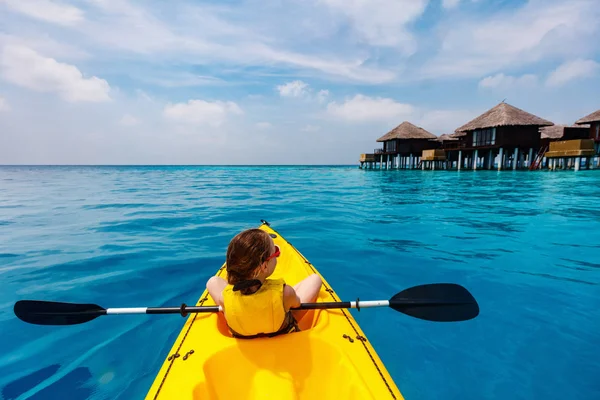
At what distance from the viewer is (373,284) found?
15.8 feet

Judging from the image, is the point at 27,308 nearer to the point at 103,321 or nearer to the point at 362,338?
the point at 103,321

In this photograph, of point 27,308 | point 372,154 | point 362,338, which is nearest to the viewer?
point 362,338

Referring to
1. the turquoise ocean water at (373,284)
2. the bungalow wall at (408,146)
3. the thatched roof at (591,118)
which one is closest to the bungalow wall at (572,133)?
the thatched roof at (591,118)

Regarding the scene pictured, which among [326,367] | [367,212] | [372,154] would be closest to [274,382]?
[326,367]

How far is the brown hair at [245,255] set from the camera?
72.4 inches

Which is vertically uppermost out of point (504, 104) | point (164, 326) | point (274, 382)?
point (504, 104)

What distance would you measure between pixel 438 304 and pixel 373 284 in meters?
2.08

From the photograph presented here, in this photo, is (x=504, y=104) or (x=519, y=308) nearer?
(x=519, y=308)

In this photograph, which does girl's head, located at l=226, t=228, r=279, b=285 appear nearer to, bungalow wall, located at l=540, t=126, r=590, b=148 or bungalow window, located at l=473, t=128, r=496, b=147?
bungalow window, located at l=473, t=128, r=496, b=147

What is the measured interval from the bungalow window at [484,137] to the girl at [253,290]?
3095cm

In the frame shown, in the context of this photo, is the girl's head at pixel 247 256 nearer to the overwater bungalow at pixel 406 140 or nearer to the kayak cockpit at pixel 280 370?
the kayak cockpit at pixel 280 370

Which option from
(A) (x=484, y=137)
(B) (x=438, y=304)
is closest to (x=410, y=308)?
(B) (x=438, y=304)

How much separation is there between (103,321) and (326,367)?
10.6 feet

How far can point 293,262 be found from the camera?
3.95 meters
